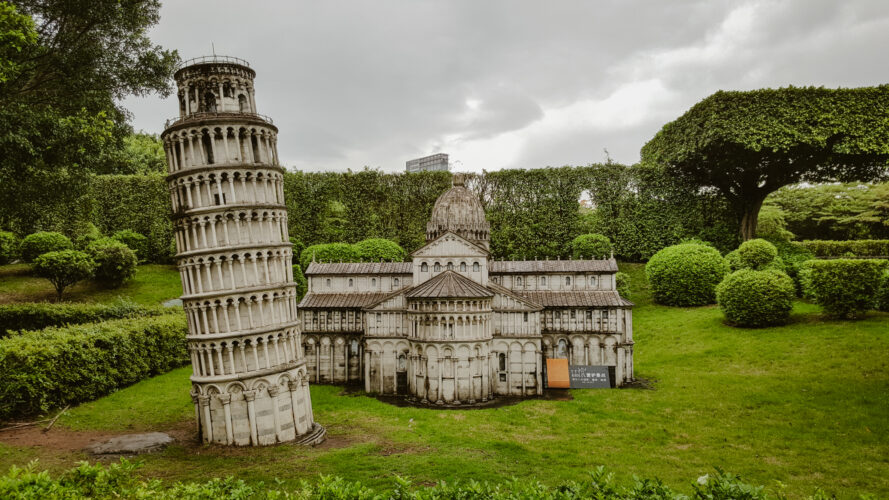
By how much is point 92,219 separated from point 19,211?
119ft

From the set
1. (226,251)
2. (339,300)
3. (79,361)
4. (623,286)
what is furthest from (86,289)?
(623,286)

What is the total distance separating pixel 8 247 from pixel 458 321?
177 feet

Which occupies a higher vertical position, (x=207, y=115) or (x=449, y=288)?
(x=207, y=115)

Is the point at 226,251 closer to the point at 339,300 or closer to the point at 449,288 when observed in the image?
the point at 449,288

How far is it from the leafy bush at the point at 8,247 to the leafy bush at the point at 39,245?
3890mm

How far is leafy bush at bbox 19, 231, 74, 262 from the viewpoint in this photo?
5025 cm

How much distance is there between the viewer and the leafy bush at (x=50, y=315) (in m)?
38.1

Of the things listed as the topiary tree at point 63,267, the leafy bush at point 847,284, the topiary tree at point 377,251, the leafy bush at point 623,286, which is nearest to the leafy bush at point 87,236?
the topiary tree at point 63,267

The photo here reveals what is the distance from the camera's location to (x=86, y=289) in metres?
51.8

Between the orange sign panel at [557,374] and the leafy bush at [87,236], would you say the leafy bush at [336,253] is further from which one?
the leafy bush at [87,236]

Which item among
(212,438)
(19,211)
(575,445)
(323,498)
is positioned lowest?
(575,445)

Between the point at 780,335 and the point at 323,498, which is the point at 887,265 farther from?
the point at 323,498

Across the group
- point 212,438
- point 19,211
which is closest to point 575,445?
point 212,438

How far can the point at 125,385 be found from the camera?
3288cm
